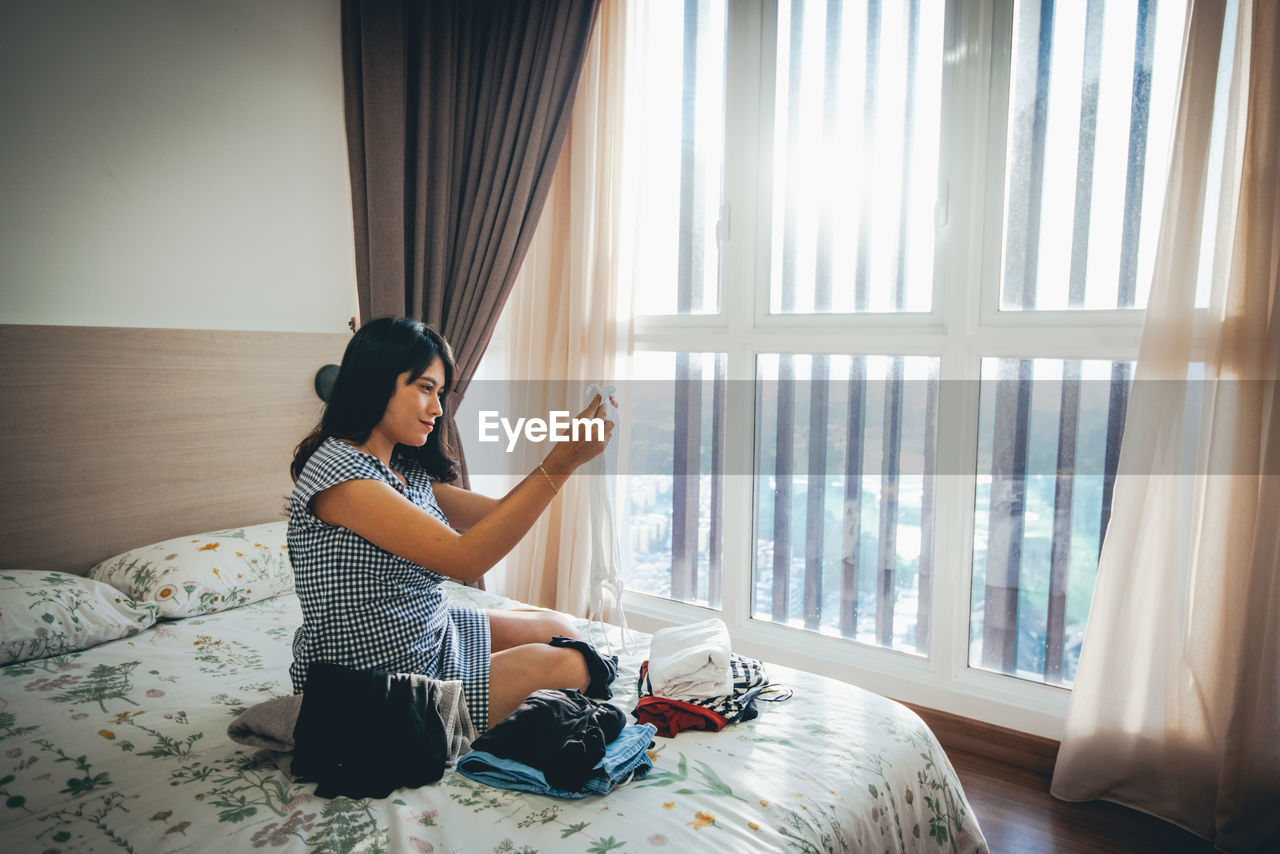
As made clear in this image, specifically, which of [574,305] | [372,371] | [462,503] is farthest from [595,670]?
[574,305]

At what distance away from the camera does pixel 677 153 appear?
304 centimetres

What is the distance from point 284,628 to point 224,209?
1.45m

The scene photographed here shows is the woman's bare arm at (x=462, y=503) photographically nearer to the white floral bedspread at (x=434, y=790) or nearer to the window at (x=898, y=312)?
the white floral bedspread at (x=434, y=790)

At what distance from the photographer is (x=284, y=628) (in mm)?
2266

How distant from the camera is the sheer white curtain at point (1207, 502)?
189 centimetres

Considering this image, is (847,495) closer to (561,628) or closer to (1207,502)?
(1207,502)

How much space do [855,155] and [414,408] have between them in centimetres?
175

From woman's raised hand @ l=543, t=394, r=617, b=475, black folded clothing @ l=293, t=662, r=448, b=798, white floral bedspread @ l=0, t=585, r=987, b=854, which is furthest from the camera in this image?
woman's raised hand @ l=543, t=394, r=617, b=475

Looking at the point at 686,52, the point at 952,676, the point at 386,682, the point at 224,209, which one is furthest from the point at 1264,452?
the point at 224,209

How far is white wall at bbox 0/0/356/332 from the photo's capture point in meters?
2.26

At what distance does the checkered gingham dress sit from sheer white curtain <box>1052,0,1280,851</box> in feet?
5.58

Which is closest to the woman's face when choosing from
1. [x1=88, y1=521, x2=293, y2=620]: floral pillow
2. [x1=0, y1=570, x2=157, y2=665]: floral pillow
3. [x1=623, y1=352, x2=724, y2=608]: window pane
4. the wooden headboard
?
[x1=88, y1=521, x2=293, y2=620]: floral pillow

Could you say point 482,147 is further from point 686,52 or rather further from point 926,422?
point 926,422

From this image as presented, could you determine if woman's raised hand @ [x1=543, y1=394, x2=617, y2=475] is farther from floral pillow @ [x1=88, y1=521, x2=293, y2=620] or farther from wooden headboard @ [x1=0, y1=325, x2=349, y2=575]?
wooden headboard @ [x1=0, y1=325, x2=349, y2=575]
